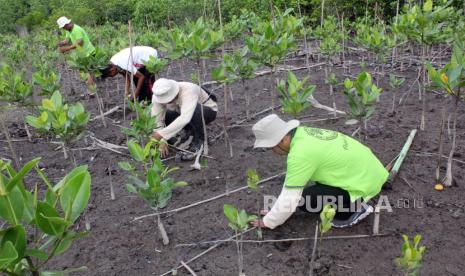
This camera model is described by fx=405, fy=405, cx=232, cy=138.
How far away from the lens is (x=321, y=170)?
2709mm

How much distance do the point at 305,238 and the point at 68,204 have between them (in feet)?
5.96

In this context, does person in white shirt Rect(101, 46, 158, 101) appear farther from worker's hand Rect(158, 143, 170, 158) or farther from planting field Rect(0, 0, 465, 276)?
worker's hand Rect(158, 143, 170, 158)

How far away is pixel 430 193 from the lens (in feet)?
10.4

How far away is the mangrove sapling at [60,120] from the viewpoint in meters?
2.96

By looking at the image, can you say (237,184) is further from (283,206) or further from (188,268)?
(188,268)

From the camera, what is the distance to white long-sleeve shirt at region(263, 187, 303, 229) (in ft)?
8.63

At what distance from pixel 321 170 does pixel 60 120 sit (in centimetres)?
189

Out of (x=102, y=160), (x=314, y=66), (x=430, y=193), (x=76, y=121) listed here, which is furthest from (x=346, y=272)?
(x=314, y=66)

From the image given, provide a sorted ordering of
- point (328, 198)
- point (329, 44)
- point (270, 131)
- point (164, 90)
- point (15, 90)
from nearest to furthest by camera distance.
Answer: point (270, 131) → point (328, 198) → point (164, 90) → point (15, 90) → point (329, 44)

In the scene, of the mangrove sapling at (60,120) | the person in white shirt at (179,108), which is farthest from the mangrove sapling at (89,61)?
the mangrove sapling at (60,120)

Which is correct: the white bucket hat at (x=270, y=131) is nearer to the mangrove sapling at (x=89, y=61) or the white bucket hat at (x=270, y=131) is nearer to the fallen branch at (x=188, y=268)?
the fallen branch at (x=188, y=268)

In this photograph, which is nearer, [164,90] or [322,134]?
[322,134]

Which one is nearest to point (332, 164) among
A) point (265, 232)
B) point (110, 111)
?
point (265, 232)

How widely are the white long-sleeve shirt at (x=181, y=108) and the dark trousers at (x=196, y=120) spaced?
0.10 meters
